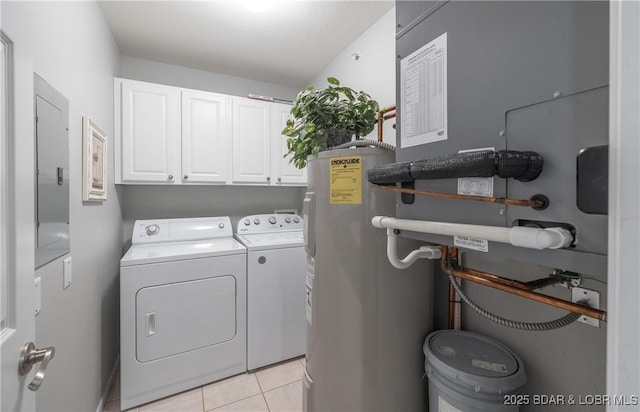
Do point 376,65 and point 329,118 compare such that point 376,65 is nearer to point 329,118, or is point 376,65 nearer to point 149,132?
point 329,118

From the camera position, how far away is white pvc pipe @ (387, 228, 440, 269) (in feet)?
2.99

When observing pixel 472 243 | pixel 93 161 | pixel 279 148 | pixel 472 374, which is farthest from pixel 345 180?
pixel 279 148

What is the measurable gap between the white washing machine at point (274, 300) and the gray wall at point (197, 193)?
0.68 m

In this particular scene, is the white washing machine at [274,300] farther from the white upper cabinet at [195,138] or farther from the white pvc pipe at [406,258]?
the white pvc pipe at [406,258]

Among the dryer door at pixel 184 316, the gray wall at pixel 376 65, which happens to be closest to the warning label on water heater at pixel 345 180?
the gray wall at pixel 376 65

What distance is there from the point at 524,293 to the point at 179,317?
1.95 metres

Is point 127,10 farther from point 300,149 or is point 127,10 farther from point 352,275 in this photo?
point 352,275

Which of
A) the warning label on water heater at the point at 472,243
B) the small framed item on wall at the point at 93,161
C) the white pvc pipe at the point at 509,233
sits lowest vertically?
the warning label on water heater at the point at 472,243

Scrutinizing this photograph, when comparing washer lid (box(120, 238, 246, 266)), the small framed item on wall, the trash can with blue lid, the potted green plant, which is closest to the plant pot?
the potted green plant

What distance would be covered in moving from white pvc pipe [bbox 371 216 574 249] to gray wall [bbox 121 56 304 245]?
231 cm

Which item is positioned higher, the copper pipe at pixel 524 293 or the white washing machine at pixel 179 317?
the copper pipe at pixel 524 293

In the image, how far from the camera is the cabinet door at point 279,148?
8.52 feet

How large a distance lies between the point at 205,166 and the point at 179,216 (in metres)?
0.63

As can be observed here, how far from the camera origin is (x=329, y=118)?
130cm
